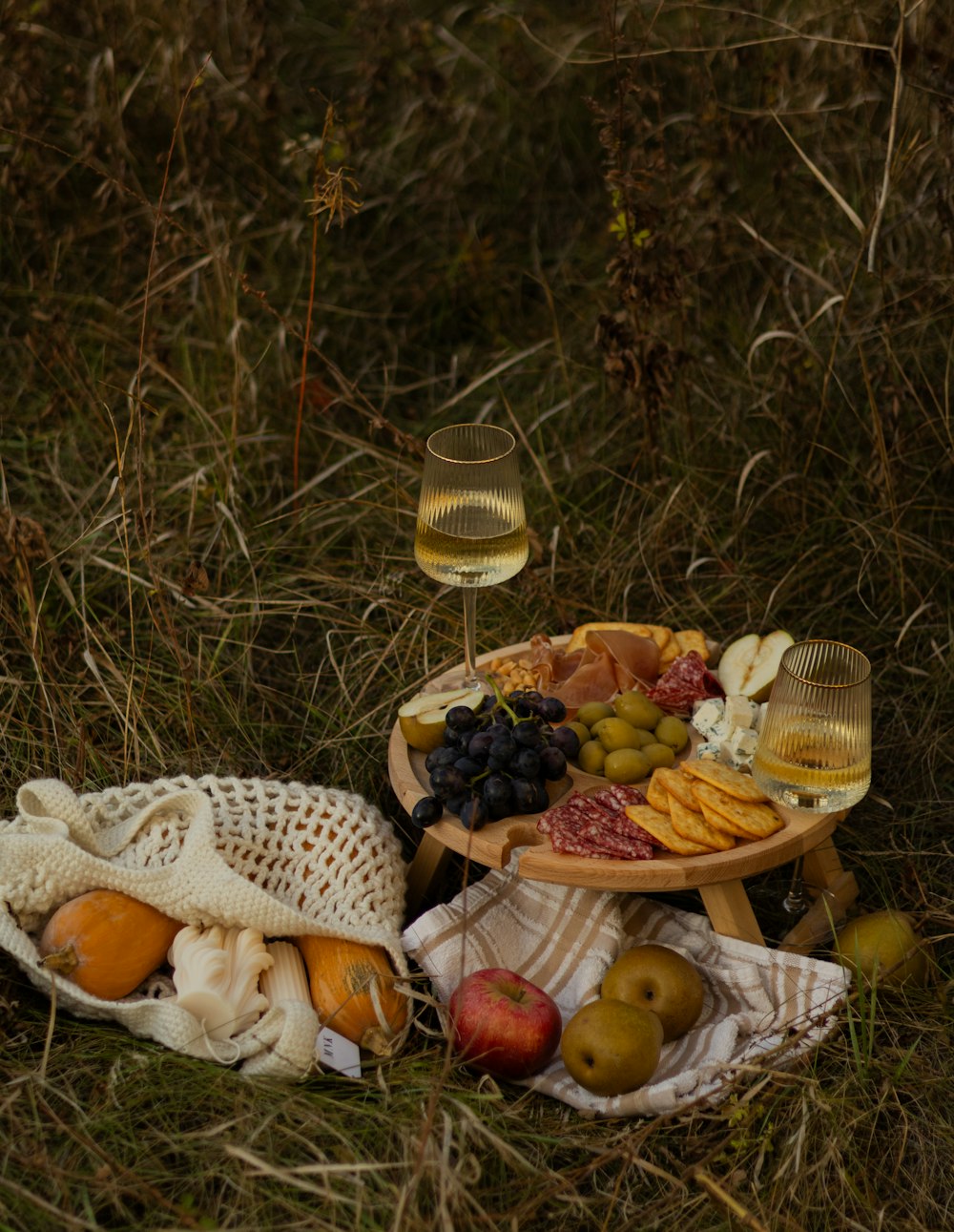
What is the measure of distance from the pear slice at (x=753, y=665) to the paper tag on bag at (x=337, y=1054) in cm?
123

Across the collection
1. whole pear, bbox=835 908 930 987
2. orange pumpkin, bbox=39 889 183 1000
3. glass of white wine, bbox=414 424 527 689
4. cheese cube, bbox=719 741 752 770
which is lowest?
whole pear, bbox=835 908 930 987

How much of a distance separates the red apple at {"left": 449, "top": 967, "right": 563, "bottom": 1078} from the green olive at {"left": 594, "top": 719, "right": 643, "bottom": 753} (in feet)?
1.88

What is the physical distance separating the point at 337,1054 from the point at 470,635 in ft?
3.29

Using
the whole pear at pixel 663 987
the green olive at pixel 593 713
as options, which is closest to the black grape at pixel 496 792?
the green olive at pixel 593 713

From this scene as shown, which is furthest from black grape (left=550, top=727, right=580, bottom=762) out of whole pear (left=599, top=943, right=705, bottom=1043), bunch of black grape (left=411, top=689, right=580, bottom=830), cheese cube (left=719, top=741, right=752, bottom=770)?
whole pear (left=599, top=943, right=705, bottom=1043)

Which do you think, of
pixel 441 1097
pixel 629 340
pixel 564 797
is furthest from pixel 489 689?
pixel 629 340

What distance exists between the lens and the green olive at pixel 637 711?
3.05 meters

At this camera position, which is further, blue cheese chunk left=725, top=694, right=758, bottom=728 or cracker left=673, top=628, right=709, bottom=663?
cracker left=673, top=628, right=709, bottom=663

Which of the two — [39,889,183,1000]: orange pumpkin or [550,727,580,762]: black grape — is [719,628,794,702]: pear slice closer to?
[550,727,580,762]: black grape

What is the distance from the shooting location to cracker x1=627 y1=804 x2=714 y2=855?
2.73 meters

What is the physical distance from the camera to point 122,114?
5.15 metres

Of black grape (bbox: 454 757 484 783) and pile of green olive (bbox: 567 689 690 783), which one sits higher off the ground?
black grape (bbox: 454 757 484 783)

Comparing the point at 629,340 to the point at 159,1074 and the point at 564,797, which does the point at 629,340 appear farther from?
the point at 159,1074

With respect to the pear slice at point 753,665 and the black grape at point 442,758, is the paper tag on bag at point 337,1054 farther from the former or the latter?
the pear slice at point 753,665
